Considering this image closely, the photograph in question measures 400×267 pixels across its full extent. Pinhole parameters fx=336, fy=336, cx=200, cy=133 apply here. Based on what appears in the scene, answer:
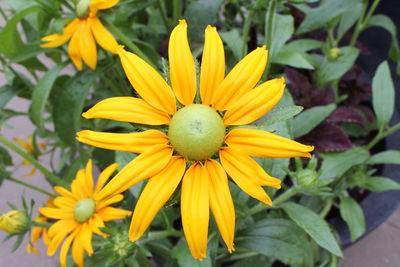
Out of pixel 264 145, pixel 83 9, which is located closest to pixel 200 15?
pixel 83 9

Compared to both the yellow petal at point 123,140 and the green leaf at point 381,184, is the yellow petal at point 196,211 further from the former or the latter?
the green leaf at point 381,184

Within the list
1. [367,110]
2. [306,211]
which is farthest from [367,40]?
[306,211]

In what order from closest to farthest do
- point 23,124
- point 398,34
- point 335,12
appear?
point 335,12 → point 398,34 → point 23,124

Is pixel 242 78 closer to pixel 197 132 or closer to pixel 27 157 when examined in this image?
pixel 197 132

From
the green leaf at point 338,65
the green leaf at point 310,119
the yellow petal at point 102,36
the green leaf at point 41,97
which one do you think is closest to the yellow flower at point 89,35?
the yellow petal at point 102,36

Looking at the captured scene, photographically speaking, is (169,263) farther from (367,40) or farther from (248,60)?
(367,40)

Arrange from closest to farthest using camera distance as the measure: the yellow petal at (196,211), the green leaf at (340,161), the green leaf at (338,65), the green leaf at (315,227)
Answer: the yellow petal at (196,211)
the green leaf at (315,227)
the green leaf at (340,161)
the green leaf at (338,65)
